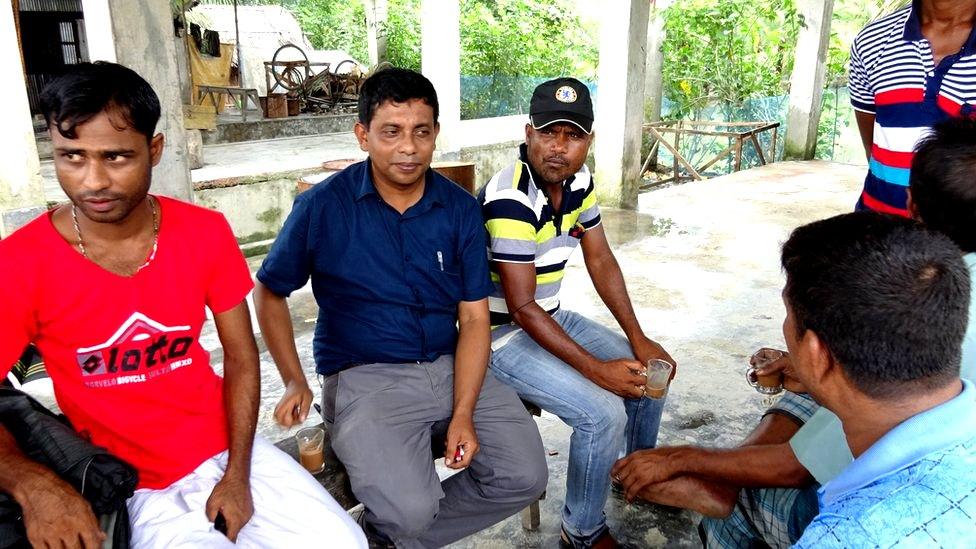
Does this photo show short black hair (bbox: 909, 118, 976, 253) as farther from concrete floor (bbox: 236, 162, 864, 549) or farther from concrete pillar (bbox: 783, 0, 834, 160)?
concrete pillar (bbox: 783, 0, 834, 160)

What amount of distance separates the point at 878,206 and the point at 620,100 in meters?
5.30

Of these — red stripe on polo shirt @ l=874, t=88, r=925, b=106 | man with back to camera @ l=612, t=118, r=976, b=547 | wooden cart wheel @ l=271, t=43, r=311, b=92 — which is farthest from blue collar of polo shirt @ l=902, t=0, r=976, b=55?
wooden cart wheel @ l=271, t=43, r=311, b=92

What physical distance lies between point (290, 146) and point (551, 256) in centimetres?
860

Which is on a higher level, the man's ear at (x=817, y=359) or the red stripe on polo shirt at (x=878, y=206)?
the red stripe on polo shirt at (x=878, y=206)

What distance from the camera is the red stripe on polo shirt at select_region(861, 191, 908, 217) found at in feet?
8.43

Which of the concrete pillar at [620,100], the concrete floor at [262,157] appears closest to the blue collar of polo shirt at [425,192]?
the concrete floor at [262,157]

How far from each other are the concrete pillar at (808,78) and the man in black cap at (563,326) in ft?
29.6

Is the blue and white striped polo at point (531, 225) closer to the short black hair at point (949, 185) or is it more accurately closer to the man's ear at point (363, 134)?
the man's ear at point (363, 134)

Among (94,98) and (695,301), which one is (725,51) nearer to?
(695,301)

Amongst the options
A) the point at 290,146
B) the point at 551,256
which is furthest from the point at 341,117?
the point at 551,256

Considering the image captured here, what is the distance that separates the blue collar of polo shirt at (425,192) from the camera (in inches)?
87.6

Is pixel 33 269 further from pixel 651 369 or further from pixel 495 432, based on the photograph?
pixel 651 369

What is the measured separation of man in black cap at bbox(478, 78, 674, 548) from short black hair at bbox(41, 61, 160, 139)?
1.19 metres

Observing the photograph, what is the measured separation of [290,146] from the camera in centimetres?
1030
